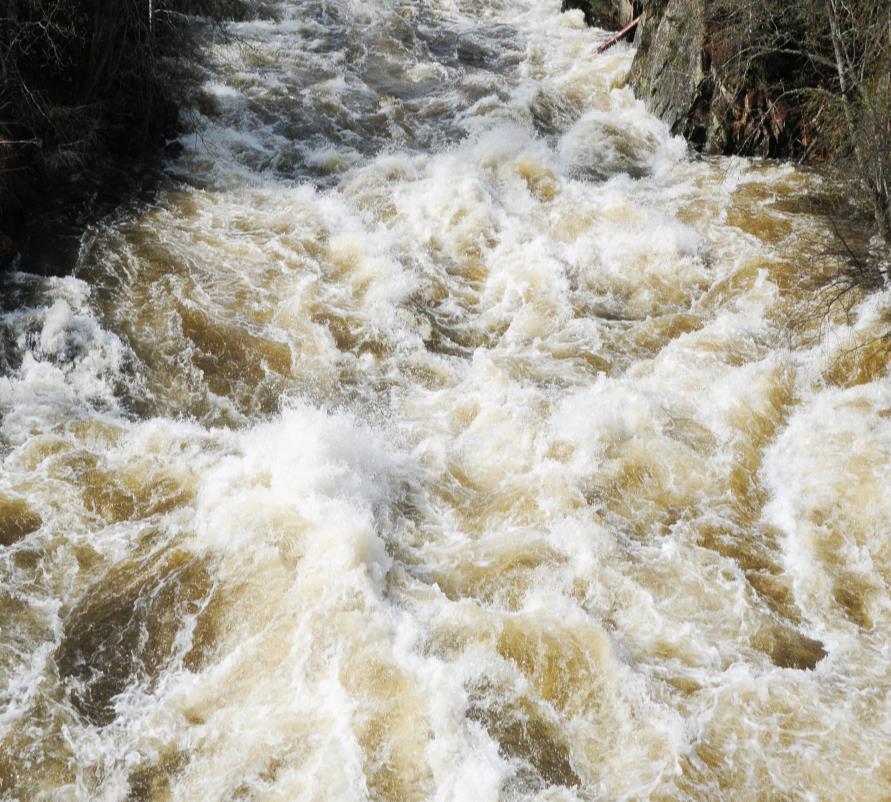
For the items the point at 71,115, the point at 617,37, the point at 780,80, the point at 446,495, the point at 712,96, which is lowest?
the point at 446,495

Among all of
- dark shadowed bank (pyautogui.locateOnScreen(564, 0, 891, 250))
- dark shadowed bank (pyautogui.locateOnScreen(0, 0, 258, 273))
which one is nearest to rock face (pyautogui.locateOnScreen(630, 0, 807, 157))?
dark shadowed bank (pyautogui.locateOnScreen(564, 0, 891, 250))

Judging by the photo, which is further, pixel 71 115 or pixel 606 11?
pixel 606 11

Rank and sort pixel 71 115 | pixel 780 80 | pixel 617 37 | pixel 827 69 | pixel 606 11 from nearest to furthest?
pixel 71 115 → pixel 827 69 → pixel 780 80 → pixel 617 37 → pixel 606 11

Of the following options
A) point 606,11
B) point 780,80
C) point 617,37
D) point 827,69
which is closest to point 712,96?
point 780,80

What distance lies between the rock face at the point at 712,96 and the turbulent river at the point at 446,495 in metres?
0.48

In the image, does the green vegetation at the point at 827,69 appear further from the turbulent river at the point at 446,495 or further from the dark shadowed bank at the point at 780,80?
the turbulent river at the point at 446,495

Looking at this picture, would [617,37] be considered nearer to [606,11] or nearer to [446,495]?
[606,11]

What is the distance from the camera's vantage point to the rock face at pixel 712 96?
9586mm

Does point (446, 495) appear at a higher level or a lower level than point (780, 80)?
lower

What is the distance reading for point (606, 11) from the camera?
14625mm

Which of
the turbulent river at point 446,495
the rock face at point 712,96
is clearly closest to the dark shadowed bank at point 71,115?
the turbulent river at point 446,495

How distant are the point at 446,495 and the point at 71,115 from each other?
5726 millimetres

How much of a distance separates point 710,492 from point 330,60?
1000 centimetres

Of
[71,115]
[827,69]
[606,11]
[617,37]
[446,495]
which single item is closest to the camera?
[446,495]
